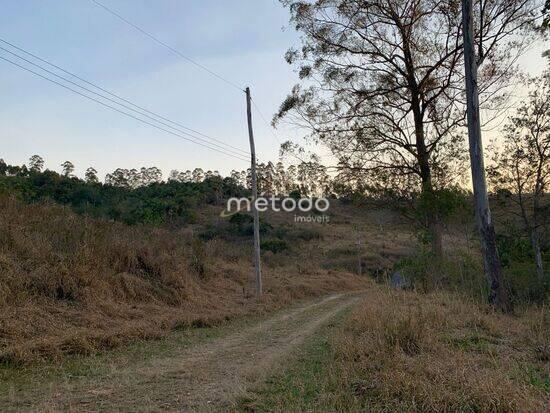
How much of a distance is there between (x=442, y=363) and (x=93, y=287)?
8.35 meters

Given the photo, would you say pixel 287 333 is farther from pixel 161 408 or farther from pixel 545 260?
pixel 545 260

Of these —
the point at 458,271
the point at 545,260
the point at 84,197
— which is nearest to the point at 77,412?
the point at 458,271

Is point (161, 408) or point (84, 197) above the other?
point (84, 197)

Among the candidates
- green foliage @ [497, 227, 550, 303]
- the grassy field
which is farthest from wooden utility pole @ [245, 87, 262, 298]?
the grassy field

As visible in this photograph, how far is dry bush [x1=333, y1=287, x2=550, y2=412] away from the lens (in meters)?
4.21

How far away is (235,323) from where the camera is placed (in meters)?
12.4

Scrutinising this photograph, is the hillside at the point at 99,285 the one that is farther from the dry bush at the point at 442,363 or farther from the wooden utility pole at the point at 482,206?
the wooden utility pole at the point at 482,206

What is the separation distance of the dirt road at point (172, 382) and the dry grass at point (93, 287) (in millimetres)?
1409

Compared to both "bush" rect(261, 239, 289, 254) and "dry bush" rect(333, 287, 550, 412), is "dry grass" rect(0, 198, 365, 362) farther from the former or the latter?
"bush" rect(261, 239, 289, 254)

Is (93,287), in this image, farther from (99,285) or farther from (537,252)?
(537,252)

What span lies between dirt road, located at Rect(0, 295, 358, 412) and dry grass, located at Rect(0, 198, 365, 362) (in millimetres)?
1409

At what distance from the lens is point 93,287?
432 inches

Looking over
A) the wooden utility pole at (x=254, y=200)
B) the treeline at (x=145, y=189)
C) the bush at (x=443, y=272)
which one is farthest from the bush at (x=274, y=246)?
the bush at (x=443, y=272)

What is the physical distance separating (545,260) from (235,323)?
1838 cm
